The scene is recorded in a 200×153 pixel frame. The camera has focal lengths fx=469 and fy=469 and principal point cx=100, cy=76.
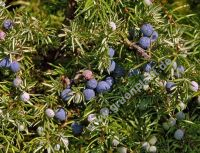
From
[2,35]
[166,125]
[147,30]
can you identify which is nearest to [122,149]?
[166,125]

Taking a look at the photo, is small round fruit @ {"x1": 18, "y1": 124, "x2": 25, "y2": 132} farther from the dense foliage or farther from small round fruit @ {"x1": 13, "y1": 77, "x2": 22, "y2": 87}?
small round fruit @ {"x1": 13, "y1": 77, "x2": 22, "y2": 87}

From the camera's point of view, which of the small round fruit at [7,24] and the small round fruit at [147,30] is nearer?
the small round fruit at [147,30]

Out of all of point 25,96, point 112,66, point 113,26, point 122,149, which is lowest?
point 122,149

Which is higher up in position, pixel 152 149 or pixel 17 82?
pixel 17 82

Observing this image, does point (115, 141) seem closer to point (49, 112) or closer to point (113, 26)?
point (49, 112)

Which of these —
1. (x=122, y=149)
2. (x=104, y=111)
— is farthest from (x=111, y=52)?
(x=122, y=149)

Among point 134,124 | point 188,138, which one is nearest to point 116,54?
point 134,124

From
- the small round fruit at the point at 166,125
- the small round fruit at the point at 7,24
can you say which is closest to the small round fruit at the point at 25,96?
the small round fruit at the point at 7,24

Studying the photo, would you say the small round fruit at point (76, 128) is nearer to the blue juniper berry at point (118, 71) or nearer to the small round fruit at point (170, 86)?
the blue juniper berry at point (118, 71)

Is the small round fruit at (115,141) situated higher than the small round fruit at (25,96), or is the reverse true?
the small round fruit at (25,96)

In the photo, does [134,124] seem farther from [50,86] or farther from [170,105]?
[50,86]

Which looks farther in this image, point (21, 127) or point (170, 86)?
point (21, 127)

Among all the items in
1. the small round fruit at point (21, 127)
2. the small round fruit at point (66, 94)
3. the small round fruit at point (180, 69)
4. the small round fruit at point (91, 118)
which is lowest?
the small round fruit at point (21, 127)
